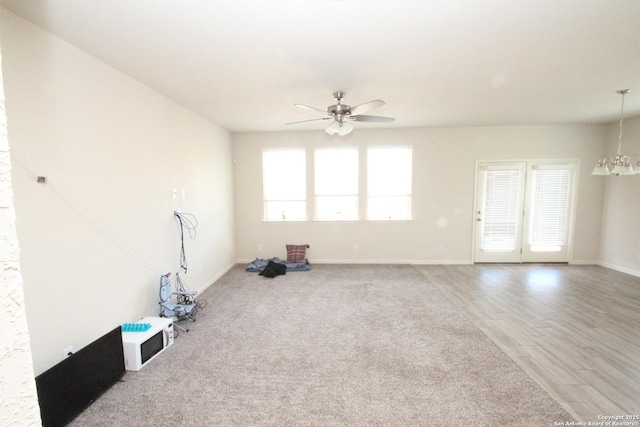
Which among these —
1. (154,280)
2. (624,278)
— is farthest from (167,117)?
(624,278)

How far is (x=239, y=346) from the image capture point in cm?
278

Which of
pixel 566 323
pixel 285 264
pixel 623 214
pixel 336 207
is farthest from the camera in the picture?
pixel 336 207

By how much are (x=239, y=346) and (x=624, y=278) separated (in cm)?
612

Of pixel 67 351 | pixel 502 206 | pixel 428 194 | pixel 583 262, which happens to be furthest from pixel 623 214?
pixel 67 351

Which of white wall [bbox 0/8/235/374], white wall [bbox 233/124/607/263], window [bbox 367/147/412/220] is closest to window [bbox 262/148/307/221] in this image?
white wall [bbox 233/124/607/263]

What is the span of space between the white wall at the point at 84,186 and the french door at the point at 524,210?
5.41 metres

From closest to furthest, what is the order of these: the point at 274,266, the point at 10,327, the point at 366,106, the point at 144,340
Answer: the point at 10,327 < the point at 144,340 < the point at 366,106 < the point at 274,266

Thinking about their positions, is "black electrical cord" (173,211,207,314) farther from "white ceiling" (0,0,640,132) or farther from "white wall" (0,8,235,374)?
"white ceiling" (0,0,640,132)

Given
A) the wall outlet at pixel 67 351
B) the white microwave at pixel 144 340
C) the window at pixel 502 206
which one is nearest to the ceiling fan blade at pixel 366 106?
the white microwave at pixel 144 340

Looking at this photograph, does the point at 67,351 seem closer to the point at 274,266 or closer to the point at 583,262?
the point at 274,266

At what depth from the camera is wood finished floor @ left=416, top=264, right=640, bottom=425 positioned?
217cm

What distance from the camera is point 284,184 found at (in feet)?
18.9

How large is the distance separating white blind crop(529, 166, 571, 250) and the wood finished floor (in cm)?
56

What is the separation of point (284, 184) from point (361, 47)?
3711 millimetres
